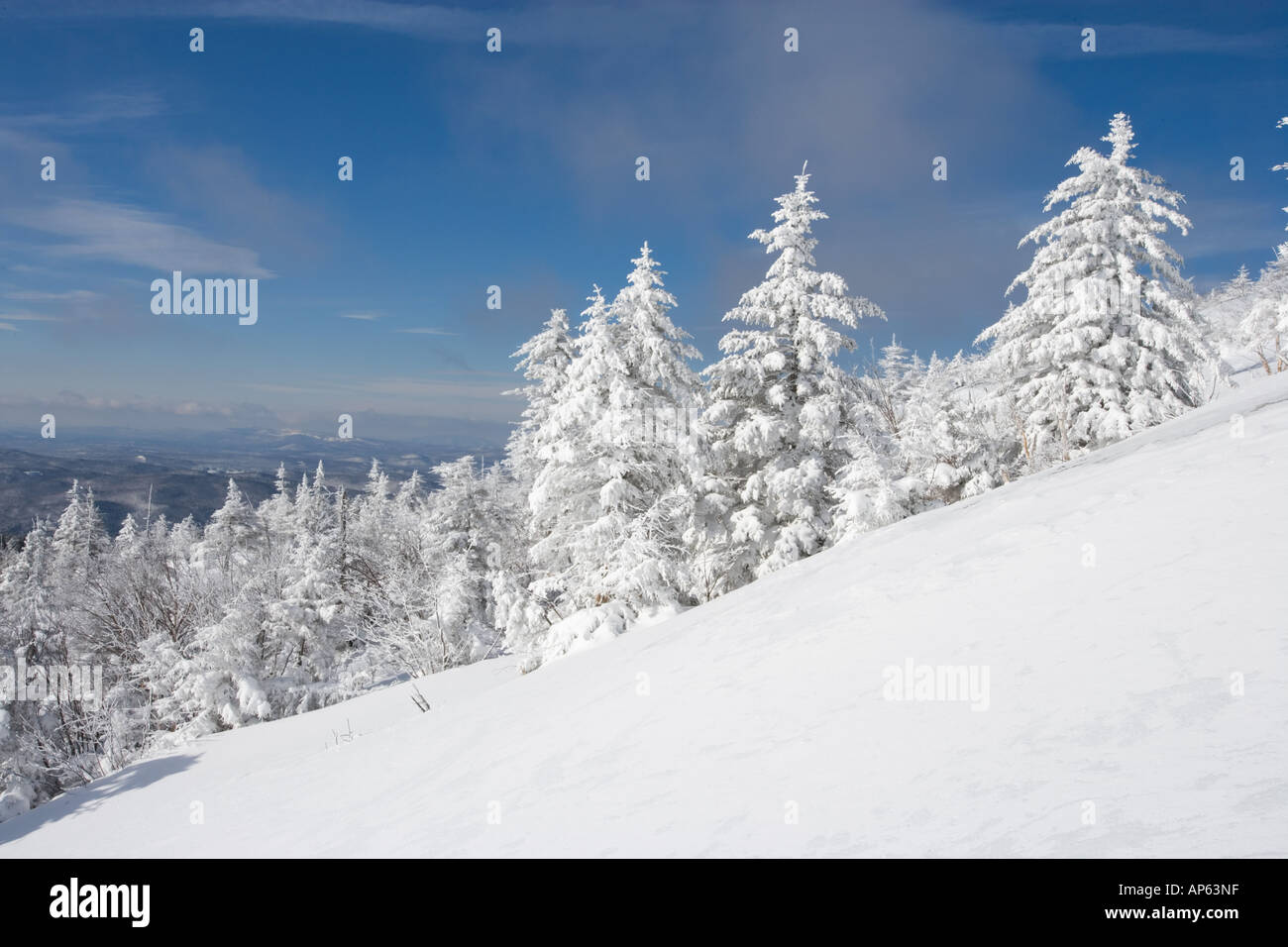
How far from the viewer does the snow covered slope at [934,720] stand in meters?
2.70

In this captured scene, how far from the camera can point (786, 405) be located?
1667 cm

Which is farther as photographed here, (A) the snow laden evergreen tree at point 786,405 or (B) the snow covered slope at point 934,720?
(A) the snow laden evergreen tree at point 786,405

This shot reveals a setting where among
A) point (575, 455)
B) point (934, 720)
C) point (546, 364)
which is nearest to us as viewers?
point (934, 720)

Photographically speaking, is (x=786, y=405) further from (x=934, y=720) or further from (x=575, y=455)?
(x=934, y=720)

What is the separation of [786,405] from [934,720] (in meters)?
13.6

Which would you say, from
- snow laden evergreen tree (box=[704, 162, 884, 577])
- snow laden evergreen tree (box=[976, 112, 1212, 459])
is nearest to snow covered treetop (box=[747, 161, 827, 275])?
snow laden evergreen tree (box=[704, 162, 884, 577])

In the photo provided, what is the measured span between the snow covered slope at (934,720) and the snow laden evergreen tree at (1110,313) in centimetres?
961

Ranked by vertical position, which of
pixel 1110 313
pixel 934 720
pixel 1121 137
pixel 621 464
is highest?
pixel 1121 137

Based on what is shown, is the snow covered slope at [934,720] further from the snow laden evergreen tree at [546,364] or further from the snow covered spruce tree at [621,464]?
the snow laden evergreen tree at [546,364]

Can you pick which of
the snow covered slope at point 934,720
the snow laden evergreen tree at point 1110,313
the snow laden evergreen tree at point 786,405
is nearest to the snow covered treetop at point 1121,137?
the snow laden evergreen tree at point 1110,313

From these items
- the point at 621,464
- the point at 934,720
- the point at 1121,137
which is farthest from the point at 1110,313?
the point at 934,720
